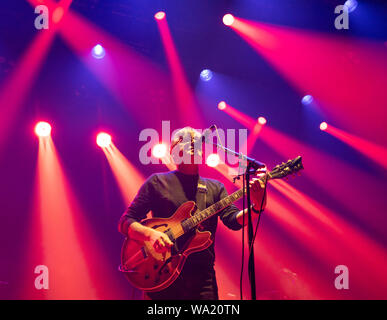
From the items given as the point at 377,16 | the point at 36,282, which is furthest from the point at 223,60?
the point at 36,282

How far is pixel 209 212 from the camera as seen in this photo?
3.06 metres

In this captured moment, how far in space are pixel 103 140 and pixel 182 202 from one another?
13.6 feet

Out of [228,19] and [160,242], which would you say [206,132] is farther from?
[228,19]

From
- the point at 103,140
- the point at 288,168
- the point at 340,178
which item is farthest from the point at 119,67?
the point at 340,178

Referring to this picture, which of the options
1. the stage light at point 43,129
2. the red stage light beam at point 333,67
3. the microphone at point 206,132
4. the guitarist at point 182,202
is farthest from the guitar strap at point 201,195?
the stage light at point 43,129

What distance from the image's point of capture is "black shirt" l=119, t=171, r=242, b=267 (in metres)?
3.01

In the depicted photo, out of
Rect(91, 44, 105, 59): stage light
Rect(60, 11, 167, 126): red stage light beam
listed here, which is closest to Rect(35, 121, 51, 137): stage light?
Rect(60, 11, 167, 126): red stage light beam

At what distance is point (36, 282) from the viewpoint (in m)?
5.54

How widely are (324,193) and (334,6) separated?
4149 millimetres

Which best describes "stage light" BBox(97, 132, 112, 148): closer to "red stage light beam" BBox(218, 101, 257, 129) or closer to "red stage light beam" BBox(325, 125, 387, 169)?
"red stage light beam" BBox(218, 101, 257, 129)

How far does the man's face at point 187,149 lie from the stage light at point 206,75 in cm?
407

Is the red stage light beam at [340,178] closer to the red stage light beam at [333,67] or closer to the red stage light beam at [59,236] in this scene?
the red stage light beam at [333,67]

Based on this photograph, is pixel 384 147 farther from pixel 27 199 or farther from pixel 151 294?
pixel 27 199
